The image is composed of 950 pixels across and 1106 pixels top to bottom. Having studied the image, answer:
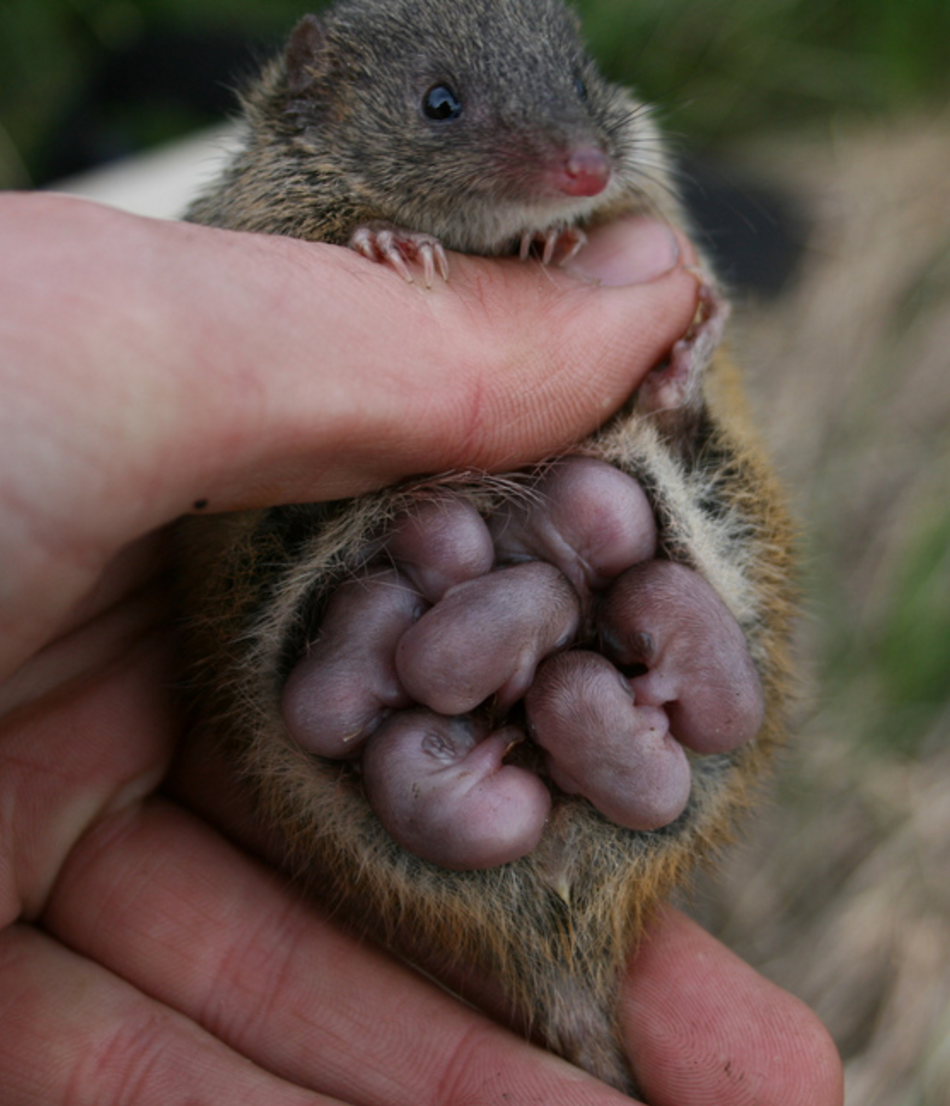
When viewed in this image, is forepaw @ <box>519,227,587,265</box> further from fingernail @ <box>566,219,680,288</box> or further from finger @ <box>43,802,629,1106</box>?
finger @ <box>43,802,629,1106</box>

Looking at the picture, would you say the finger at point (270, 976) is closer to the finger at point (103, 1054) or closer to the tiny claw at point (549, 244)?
the finger at point (103, 1054)

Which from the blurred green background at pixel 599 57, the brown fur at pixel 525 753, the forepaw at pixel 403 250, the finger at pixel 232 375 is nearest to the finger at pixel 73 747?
the brown fur at pixel 525 753

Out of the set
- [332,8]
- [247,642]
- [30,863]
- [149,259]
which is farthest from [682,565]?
[332,8]

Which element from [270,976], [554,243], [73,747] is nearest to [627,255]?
[554,243]

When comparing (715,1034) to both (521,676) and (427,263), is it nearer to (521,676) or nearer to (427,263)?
(521,676)

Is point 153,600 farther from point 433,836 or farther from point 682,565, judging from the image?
point 682,565
